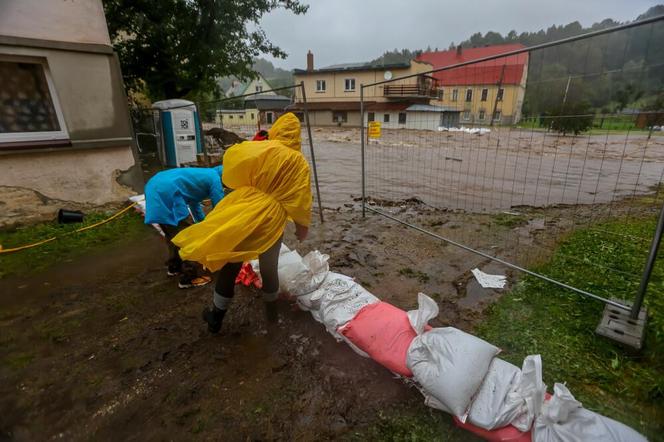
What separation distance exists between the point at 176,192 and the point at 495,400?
9.03 feet

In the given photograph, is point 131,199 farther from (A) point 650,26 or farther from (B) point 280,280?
(A) point 650,26

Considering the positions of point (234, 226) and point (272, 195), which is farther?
point (272, 195)

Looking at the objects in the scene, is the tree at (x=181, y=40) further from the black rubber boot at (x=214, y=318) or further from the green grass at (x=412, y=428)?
the green grass at (x=412, y=428)

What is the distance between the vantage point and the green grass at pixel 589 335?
5.80 ft

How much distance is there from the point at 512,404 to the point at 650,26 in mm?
2297

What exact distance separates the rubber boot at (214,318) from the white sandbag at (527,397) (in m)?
1.83

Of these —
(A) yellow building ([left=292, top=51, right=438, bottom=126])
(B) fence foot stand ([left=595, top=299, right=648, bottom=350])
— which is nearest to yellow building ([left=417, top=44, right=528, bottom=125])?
(B) fence foot stand ([left=595, top=299, right=648, bottom=350])

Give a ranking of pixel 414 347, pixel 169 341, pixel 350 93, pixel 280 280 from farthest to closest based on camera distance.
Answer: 1. pixel 350 93
2. pixel 280 280
3. pixel 169 341
4. pixel 414 347

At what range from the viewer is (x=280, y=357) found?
222 centimetres

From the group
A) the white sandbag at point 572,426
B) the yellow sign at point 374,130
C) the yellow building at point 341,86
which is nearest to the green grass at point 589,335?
the white sandbag at point 572,426

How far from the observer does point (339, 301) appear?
2436 mm

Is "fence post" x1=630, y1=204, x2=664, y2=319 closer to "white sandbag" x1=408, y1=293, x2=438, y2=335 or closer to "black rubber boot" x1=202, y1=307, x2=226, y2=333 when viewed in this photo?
"white sandbag" x1=408, y1=293, x2=438, y2=335

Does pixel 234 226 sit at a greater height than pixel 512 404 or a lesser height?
greater

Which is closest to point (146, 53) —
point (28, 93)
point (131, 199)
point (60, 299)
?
point (28, 93)
